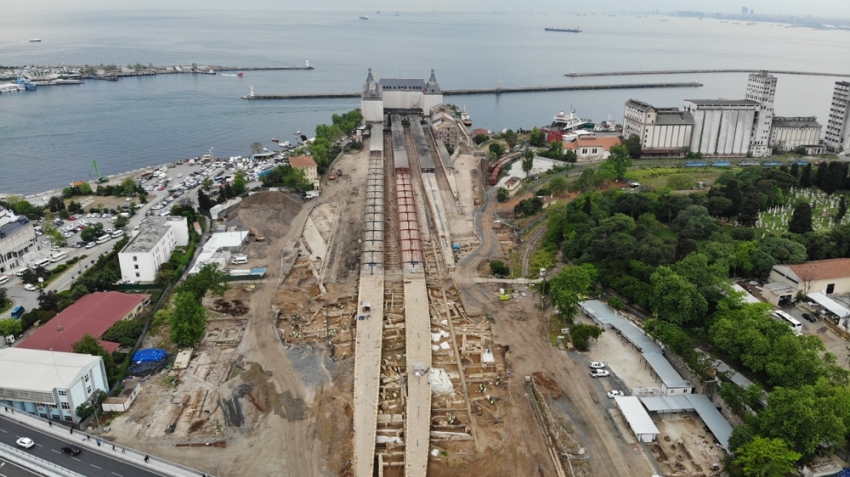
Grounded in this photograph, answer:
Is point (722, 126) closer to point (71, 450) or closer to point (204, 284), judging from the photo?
point (204, 284)

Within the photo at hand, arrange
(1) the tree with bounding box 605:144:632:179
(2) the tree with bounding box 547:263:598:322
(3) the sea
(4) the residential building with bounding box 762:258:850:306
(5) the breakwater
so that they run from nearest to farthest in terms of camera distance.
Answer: (2) the tree with bounding box 547:263:598:322 → (4) the residential building with bounding box 762:258:850:306 → (1) the tree with bounding box 605:144:632:179 → (3) the sea → (5) the breakwater

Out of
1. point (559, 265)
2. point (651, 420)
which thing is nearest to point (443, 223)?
point (559, 265)

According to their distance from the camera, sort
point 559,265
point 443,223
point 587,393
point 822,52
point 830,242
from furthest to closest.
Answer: point 822,52 → point 443,223 → point 559,265 → point 830,242 → point 587,393

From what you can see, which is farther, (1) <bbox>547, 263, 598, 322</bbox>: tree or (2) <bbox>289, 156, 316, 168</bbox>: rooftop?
(2) <bbox>289, 156, 316, 168</bbox>: rooftop

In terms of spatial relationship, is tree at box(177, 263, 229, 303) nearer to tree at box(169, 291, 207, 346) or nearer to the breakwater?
tree at box(169, 291, 207, 346)

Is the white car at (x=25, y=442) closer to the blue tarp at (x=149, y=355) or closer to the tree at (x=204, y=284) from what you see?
the blue tarp at (x=149, y=355)

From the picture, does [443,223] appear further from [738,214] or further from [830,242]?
[830,242]

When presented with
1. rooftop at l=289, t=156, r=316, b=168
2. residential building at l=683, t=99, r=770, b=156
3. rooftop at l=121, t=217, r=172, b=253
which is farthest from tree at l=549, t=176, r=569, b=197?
rooftop at l=121, t=217, r=172, b=253
